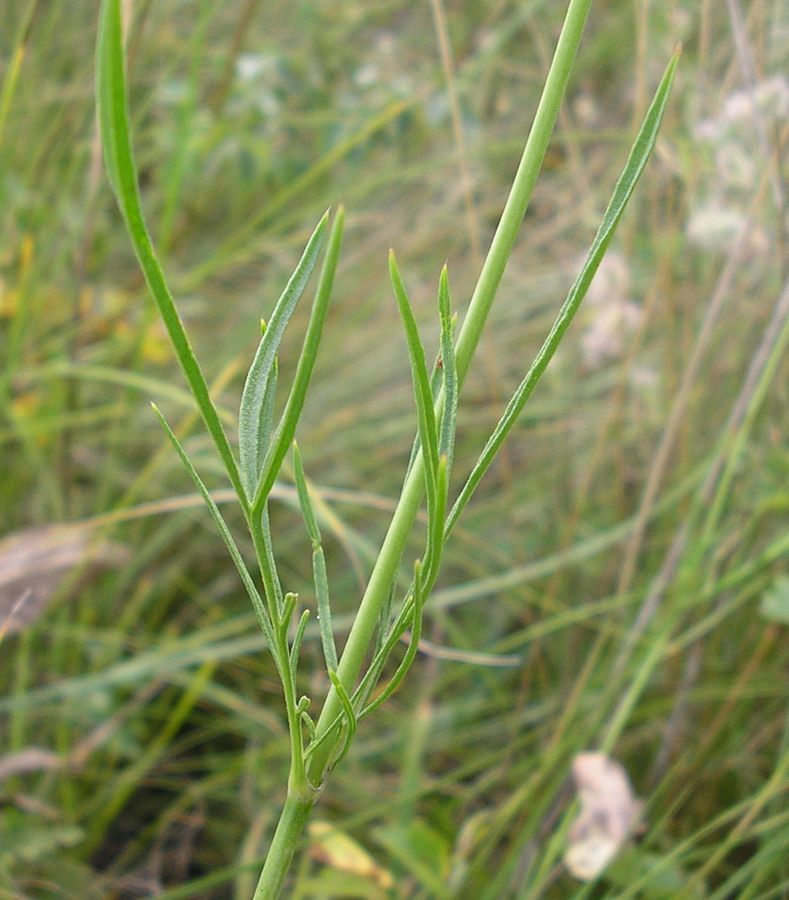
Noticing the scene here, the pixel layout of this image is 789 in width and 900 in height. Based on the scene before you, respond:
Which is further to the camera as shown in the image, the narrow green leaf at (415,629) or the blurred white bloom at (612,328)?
the blurred white bloom at (612,328)

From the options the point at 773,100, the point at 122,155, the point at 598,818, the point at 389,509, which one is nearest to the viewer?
the point at 122,155

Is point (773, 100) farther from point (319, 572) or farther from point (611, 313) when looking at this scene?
point (319, 572)

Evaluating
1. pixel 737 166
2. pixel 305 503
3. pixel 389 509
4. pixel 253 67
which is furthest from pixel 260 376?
pixel 253 67

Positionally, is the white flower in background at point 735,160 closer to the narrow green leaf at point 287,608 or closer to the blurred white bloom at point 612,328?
the blurred white bloom at point 612,328

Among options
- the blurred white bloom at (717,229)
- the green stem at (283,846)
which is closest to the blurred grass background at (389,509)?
the blurred white bloom at (717,229)

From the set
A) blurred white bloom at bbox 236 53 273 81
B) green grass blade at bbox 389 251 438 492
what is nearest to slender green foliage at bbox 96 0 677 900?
green grass blade at bbox 389 251 438 492

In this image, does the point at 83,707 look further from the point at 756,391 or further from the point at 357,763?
the point at 756,391
